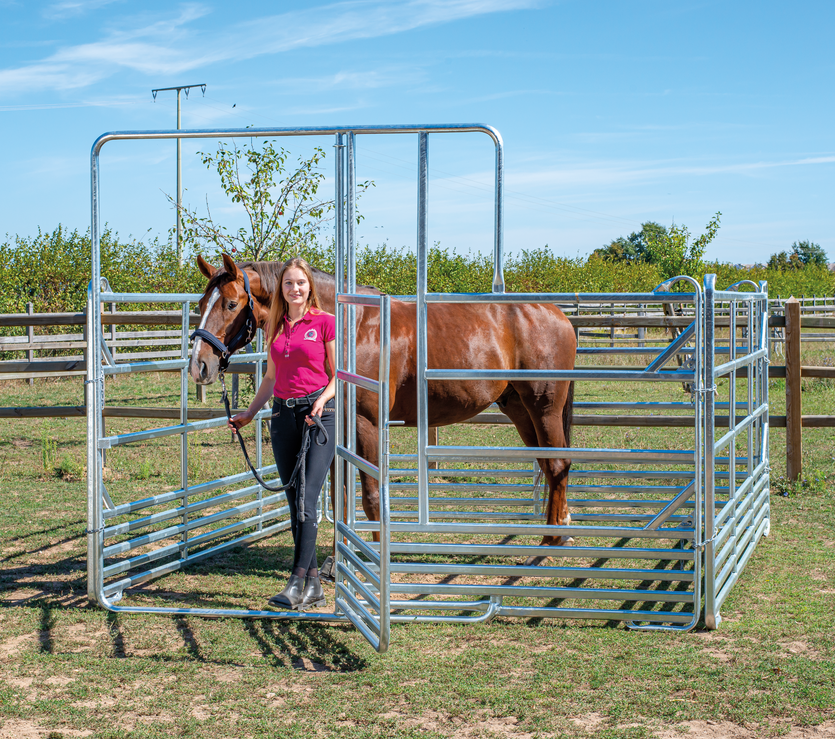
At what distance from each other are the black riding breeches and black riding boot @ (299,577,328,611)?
3.1 inches

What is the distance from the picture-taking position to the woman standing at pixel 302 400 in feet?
14.5

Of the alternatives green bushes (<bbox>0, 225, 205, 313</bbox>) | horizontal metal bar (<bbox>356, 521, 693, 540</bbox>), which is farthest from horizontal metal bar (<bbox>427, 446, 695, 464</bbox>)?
green bushes (<bbox>0, 225, 205, 313</bbox>)

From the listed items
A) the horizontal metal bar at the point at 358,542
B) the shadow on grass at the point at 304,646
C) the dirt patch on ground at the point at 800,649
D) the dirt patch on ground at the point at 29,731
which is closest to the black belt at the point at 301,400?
the horizontal metal bar at the point at 358,542

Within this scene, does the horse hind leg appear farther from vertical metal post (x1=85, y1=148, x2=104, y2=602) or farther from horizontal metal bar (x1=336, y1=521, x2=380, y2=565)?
vertical metal post (x1=85, y1=148, x2=104, y2=602)

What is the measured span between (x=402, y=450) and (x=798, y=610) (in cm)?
549

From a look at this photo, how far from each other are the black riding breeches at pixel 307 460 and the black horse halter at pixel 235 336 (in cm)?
50

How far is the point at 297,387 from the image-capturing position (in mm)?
4430

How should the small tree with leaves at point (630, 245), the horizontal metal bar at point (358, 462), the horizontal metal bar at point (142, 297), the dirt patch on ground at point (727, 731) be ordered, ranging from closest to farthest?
the dirt patch on ground at point (727, 731), the horizontal metal bar at point (358, 462), the horizontal metal bar at point (142, 297), the small tree with leaves at point (630, 245)

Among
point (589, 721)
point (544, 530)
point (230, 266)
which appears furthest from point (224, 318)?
point (589, 721)

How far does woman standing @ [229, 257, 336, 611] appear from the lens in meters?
4.41

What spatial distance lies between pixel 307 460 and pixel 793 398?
548 centimetres

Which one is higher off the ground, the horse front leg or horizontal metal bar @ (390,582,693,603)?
the horse front leg

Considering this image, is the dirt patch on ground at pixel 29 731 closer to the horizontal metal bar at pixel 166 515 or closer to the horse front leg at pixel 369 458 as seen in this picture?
the horizontal metal bar at pixel 166 515

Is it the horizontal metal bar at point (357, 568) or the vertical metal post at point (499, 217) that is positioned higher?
the vertical metal post at point (499, 217)
